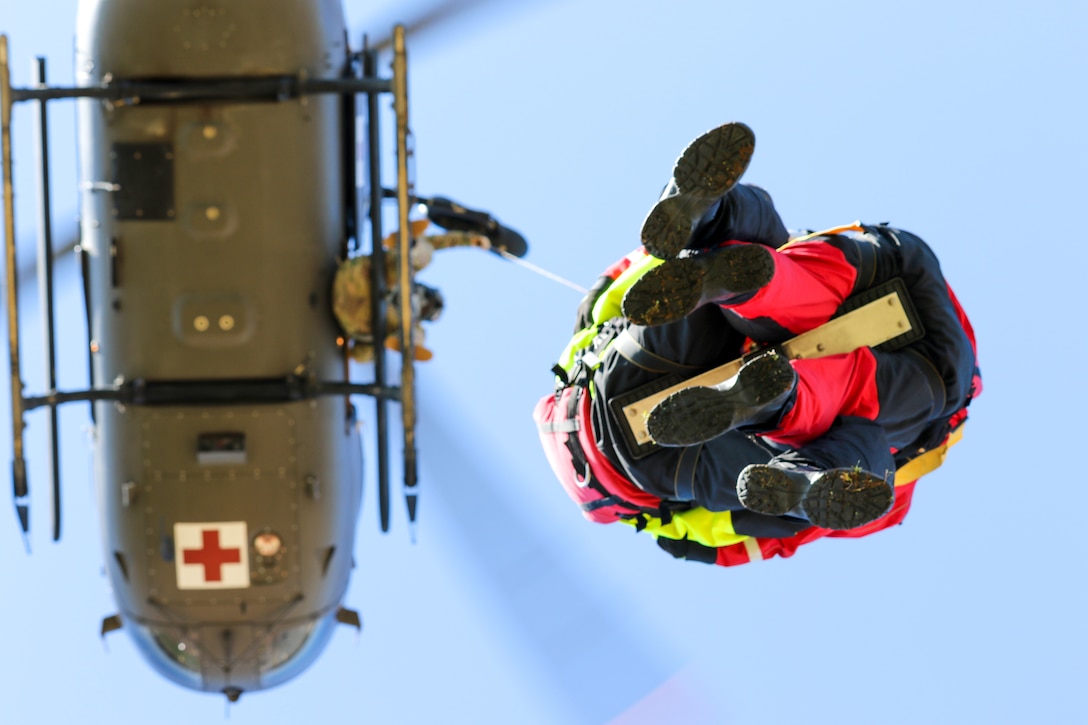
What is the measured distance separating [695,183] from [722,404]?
94cm

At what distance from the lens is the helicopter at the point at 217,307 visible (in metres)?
7.48

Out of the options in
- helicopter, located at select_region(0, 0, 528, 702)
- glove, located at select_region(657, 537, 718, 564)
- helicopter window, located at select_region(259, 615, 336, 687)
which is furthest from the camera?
glove, located at select_region(657, 537, 718, 564)

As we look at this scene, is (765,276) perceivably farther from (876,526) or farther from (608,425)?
(876,526)

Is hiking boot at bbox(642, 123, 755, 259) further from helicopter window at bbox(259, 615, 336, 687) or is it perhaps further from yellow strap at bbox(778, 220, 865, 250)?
helicopter window at bbox(259, 615, 336, 687)

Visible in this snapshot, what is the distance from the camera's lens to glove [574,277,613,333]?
8.12 meters

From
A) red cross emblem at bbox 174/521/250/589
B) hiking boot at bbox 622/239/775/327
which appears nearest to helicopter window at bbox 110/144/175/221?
red cross emblem at bbox 174/521/250/589

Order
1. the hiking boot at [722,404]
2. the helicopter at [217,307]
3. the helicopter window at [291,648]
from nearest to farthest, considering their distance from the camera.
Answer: the hiking boot at [722,404] < the helicopter at [217,307] < the helicopter window at [291,648]

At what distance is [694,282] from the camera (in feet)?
21.7

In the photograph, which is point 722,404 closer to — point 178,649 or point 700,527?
point 700,527

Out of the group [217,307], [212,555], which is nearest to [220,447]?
[212,555]

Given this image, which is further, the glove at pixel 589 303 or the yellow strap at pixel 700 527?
the glove at pixel 589 303

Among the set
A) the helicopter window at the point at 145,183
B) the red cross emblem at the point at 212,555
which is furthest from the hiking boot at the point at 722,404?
the helicopter window at the point at 145,183

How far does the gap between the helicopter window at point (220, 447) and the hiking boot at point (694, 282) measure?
7.08 feet

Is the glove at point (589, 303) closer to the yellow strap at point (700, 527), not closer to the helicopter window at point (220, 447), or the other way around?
the yellow strap at point (700, 527)
